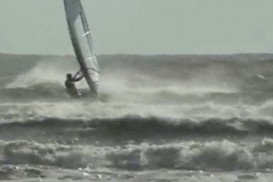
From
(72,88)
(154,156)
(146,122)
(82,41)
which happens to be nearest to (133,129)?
(146,122)

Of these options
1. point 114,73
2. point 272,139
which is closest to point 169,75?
point 114,73

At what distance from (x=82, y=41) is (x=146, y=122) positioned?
312 cm

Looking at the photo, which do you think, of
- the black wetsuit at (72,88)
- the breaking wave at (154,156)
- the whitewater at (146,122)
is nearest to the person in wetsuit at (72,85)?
the black wetsuit at (72,88)

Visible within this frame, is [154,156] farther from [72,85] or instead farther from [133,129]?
[72,85]

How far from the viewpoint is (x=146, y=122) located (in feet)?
39.9

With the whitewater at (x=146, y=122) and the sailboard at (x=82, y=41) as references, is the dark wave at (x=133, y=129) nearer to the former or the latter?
the whitewater at (x=146, y=122)

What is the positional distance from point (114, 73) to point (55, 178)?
8120mm

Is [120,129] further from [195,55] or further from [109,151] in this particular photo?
[195,55]

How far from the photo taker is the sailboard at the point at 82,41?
1441cm

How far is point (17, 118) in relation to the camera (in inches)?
507

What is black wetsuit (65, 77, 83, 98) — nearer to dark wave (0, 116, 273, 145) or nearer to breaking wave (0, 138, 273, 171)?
dark wave (0, 116, 273, 145)

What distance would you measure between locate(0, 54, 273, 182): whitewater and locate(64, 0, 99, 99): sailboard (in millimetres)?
411

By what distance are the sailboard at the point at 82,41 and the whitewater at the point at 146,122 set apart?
0.41m

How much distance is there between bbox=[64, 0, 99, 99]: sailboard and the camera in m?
14.4
